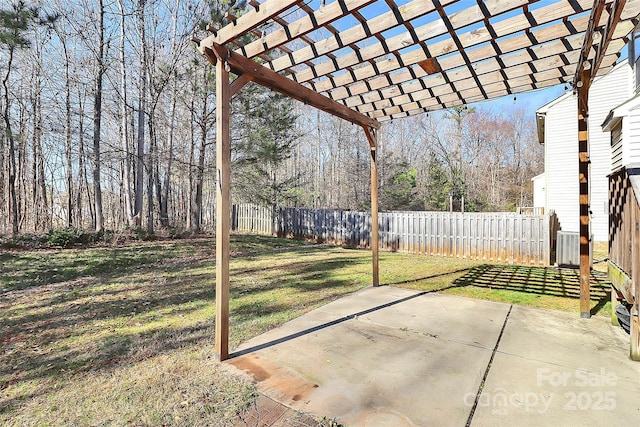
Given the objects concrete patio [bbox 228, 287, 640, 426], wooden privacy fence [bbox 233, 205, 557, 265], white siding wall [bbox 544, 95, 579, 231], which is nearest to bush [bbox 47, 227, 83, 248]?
wooden privacy fence [bbox 233, 205, 557, 265]

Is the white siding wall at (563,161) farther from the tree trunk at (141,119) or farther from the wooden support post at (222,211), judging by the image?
the tree trunk at (141,119)

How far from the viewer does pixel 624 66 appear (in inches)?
329

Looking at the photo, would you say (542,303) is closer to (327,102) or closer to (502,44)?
(502,44)

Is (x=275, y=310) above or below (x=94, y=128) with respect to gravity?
below

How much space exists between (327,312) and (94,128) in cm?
1026

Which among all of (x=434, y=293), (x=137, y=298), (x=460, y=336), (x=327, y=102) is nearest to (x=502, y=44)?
(x=327, y=102)

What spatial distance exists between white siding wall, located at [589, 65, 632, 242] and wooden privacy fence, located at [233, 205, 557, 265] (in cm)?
109

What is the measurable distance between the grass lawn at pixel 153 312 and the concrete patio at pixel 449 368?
40 centimetres

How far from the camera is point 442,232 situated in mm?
8938

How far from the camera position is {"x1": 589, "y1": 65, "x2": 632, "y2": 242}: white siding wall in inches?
332

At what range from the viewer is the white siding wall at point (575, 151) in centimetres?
849

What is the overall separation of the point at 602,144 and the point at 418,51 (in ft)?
29.5

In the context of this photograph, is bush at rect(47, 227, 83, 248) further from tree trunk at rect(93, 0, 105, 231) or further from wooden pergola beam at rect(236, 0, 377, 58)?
wooden pergola beam at rect(236, 0, 377, 58)

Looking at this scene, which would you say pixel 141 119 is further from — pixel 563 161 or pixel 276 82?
pixel 563 161
